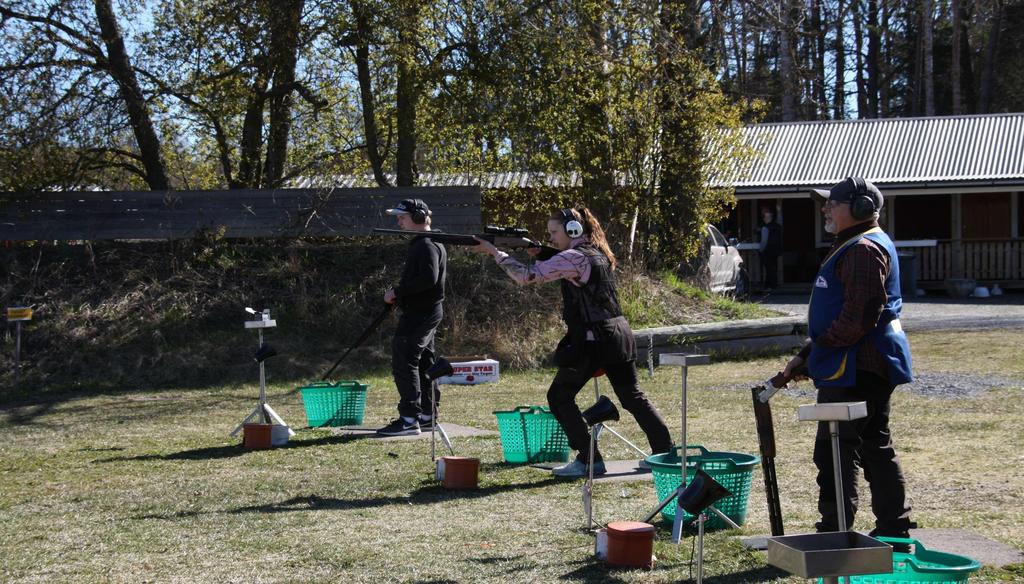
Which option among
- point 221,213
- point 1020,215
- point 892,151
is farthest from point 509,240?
point 892,151

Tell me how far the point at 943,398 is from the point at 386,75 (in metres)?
11.3

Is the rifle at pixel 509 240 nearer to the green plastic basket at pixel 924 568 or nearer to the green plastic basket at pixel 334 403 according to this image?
the green plastic basket at pixel 334 403

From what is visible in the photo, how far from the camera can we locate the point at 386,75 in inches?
763

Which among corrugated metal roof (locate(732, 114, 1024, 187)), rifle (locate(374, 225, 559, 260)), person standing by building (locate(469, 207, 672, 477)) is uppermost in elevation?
corrugated metal roof (locate(732, 114, 1024, 187))

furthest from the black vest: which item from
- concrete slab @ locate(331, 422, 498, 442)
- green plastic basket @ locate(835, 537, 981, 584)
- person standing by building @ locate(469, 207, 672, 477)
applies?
green plastic basket @ locate(835, 537, 981, 584)

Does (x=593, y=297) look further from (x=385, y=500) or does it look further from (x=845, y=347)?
(x=845, y=347)

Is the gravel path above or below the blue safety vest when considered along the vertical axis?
below

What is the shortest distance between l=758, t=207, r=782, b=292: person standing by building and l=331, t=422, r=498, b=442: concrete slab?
16.6 metres

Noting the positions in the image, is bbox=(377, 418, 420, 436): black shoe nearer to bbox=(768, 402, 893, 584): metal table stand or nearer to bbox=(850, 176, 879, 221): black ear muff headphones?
bbox=(850, 176, 879, 221): black ear muff headphones

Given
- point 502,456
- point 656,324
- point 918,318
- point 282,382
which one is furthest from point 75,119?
point 918,318

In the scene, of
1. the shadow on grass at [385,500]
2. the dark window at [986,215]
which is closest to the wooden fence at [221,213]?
the shadow on grass at [385,500]

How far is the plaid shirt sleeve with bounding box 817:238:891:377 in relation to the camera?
536 cm

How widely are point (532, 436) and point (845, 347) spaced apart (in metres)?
3.66

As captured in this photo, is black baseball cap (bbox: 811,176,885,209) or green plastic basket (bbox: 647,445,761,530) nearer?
black baseball cap (bbox: 811,176,885,209)
